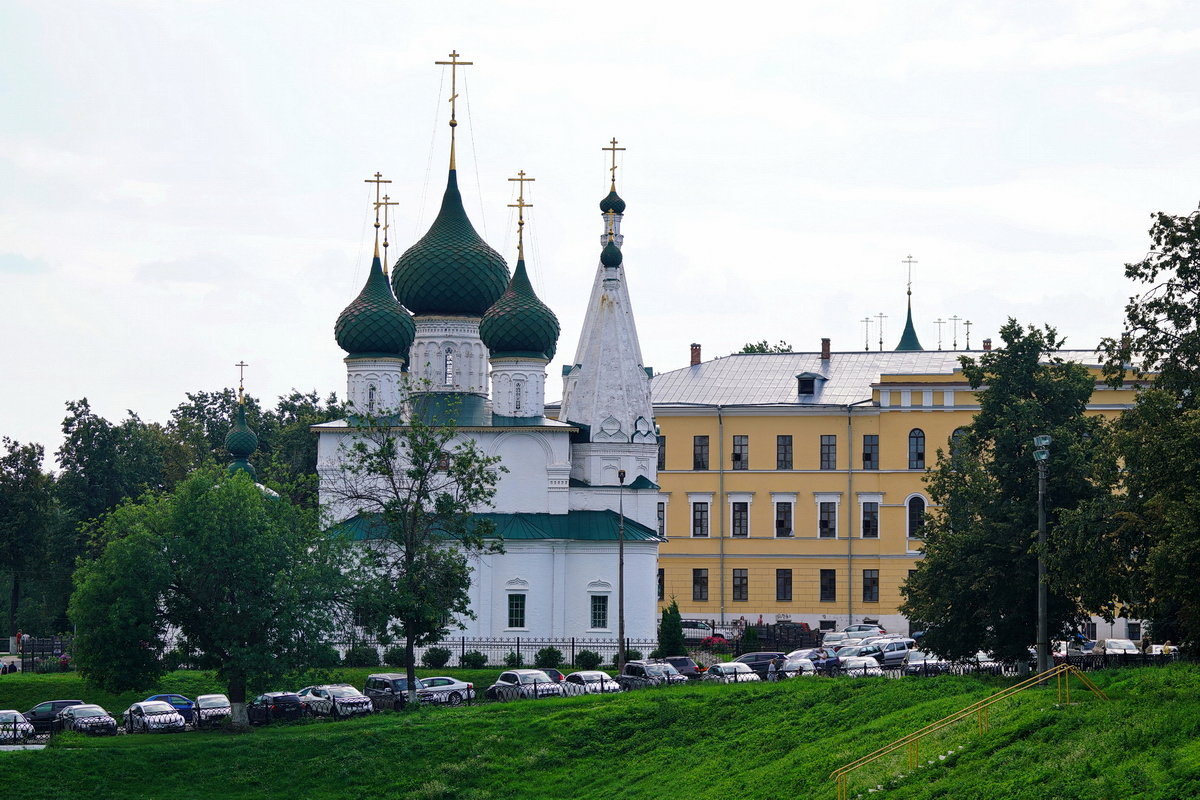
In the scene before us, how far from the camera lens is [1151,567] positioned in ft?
89.3

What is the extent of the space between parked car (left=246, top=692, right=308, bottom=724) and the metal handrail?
628 inches

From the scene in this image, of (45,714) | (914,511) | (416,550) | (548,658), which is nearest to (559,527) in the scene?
(548,658)

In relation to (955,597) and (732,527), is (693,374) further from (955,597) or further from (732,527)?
(955,597)

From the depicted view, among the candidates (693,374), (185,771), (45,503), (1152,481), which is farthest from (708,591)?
(1152,481)

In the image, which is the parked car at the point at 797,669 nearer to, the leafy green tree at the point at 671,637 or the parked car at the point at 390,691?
the leafy green tree at the point at 671,637

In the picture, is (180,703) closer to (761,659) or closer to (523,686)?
(523,686)

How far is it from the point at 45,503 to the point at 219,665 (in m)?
25.5

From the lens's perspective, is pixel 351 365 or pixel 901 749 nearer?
pixel 901 749

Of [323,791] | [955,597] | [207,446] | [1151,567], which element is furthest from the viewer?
[207,446]

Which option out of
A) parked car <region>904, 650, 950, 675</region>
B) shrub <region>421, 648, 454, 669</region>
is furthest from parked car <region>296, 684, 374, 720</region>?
parked car <region>904, 650, 950, 675</region>

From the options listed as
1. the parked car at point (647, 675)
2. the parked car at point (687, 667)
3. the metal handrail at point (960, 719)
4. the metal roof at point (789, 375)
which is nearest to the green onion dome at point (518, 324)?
the metal roof at point (789, 375)

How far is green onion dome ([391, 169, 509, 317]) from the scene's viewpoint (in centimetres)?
5803

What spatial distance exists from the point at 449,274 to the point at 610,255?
5.81 metres

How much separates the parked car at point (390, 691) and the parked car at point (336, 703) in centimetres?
40
